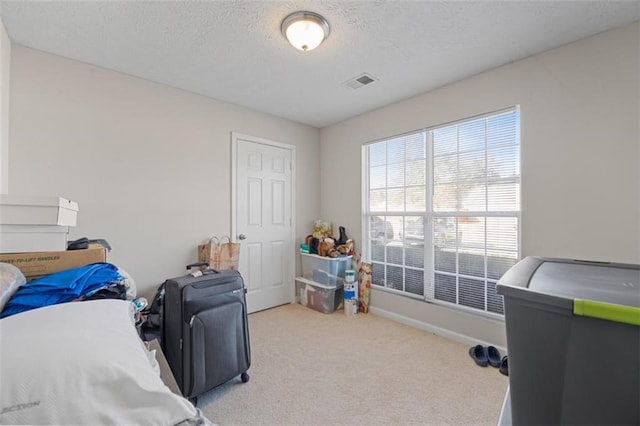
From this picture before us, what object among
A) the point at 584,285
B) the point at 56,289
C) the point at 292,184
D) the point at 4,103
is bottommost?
the point at 56,289

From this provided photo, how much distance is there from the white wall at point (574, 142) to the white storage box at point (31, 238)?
299 cm

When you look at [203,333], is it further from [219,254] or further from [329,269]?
[329,269]

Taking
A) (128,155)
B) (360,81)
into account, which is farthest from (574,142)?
(128,155)

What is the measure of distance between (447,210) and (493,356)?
1.30 m

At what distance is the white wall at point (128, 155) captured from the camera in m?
2.12

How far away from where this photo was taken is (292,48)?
210 centimetres

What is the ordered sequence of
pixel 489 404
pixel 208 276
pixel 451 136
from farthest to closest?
1. pixel 451 136
2. pixel 208 276
3. pixel 489 404

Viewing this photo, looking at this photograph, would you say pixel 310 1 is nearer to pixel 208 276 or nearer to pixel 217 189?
pixel 208 276

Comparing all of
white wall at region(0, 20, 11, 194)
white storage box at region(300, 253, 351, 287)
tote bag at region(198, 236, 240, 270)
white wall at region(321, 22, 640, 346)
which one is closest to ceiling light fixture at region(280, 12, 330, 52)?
white wall at region(321, 22, 640, 346)

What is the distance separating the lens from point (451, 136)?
2.72m

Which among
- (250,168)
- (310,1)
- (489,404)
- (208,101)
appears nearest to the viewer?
(310,1)

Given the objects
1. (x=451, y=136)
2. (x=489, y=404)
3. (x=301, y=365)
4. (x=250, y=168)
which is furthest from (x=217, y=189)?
(x=489, y=404)

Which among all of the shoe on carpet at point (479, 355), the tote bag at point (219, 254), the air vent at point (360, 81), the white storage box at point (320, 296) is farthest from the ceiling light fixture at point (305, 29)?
the shoe on carpet at point (479, 355)

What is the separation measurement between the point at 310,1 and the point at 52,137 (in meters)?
2.22
